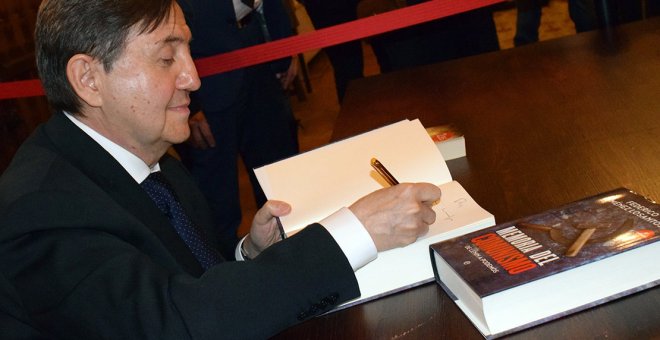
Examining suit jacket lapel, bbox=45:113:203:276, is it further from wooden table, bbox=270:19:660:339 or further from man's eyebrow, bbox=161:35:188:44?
wooden table, bbox=270:19:660:339

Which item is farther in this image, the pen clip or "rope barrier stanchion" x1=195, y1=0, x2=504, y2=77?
"rope barrier stanchion" x1=195, y1=0, x2=504, y2=77

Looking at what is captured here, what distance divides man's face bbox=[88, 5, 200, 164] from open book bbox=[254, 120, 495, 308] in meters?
0.20

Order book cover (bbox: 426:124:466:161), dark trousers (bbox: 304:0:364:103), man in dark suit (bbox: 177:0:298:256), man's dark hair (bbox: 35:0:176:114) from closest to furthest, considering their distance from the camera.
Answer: man's dark hair (bbox: 35:0:176:114)
book cover (bbox: 426:124:466:161)
man in dark suit (bbox: 177:0:298:256)
dark trousers (bbox: 304:0:364:103)

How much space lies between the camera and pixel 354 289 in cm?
114

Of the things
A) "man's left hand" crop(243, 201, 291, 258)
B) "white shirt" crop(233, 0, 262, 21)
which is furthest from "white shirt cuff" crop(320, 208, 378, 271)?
"white shirt" crop(233, 0, 262, 21)

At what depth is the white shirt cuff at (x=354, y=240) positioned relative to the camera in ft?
3.79

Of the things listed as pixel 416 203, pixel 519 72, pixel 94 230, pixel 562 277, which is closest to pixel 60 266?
pixel 94 230

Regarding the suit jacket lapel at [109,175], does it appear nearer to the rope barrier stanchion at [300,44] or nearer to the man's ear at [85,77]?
the man's ear at [85,77]

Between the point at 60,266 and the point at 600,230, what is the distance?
2.45 feet

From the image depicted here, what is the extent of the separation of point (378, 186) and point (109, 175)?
471 mm

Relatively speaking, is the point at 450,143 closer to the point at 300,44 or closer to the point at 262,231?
the point at 262,231

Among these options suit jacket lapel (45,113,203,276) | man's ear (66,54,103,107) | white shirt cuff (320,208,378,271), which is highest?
man's ear (66,54,103,107)

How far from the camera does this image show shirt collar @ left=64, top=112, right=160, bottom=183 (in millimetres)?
1415

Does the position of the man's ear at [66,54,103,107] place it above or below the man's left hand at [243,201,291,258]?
above
